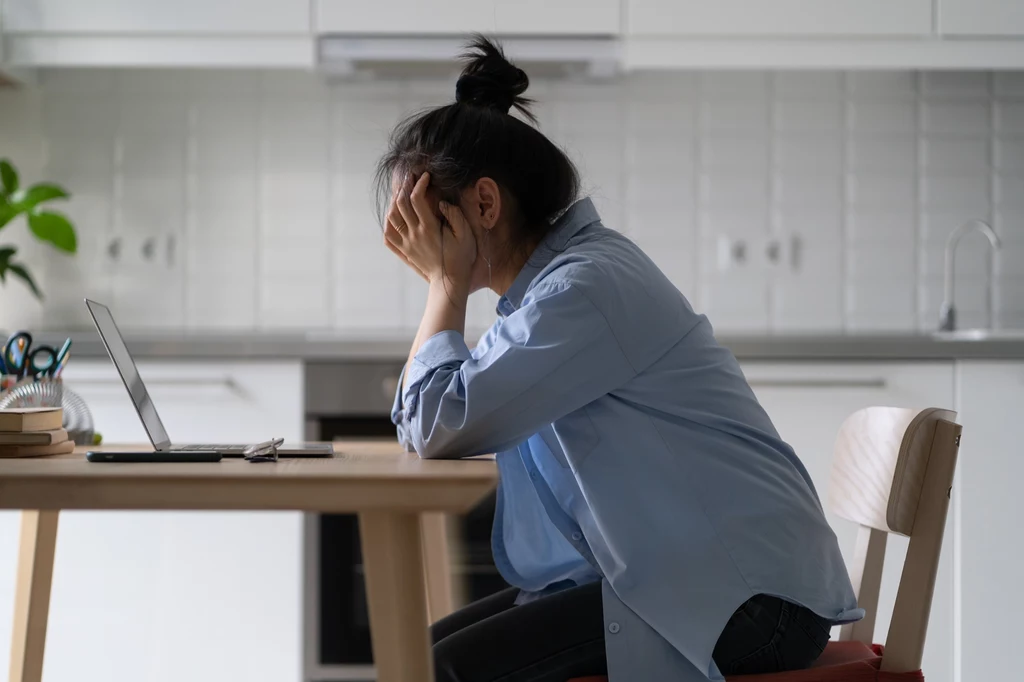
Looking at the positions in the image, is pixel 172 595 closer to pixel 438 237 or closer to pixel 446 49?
pixel 438 237

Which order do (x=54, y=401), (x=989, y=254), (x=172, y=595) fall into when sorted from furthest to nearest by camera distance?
(x=989, y=254) < (x=172, y=595) < (x=54, y=401)

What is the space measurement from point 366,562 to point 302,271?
2125 mm

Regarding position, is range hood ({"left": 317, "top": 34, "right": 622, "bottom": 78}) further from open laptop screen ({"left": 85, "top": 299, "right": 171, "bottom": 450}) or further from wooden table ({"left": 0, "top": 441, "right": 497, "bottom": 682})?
wooden table ({"left": 0, "top": 441, "right": 497, "bottom": 682})

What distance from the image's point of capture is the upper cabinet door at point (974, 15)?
97.0 inches

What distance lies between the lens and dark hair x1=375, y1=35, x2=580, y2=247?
1.16 m

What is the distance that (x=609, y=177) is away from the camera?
290 cm

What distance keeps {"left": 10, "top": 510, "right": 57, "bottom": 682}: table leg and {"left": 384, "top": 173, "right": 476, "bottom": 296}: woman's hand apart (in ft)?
2.41

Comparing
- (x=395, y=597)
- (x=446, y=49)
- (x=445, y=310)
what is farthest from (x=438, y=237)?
(x=446, y=49)

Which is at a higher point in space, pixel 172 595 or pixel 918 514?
pixel 918 514

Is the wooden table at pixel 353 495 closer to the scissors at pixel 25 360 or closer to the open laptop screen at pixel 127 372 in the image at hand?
the open laptop screen at pixel 127 372

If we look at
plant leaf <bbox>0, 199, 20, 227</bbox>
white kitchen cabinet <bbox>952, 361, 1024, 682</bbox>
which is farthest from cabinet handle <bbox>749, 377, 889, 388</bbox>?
plant leaf <bbox>0, 199, 20, 227</bbox>

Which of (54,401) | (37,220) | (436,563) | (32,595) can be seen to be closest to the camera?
(54,401)

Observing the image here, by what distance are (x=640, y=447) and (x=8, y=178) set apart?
2.16 m

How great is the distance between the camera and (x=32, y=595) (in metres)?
1.47
